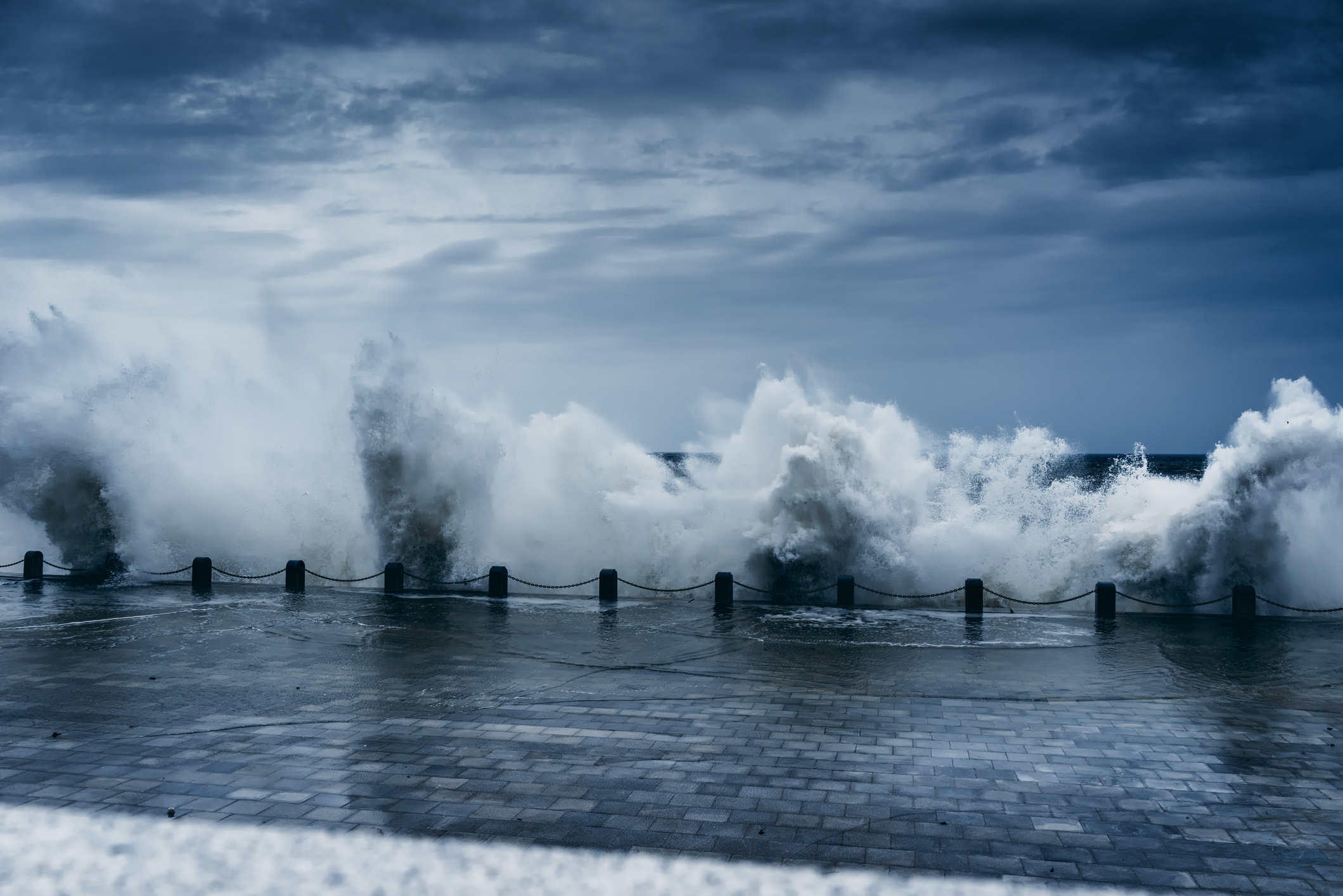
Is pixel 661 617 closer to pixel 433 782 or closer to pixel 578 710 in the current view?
pixel 578 710

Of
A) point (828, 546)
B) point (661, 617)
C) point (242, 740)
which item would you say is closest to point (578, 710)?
point (242, 740)

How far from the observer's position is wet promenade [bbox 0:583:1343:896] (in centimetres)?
540

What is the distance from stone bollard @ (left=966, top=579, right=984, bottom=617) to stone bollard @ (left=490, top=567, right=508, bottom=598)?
7650 millimetres

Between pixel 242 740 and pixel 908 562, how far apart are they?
577 inches

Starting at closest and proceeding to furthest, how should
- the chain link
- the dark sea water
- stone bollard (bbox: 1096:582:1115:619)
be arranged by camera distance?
1. the dark sea water
2. stone bollard (bbox: 1096:582:1115:619)
3. the chain link

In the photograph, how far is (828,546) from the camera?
2000cm

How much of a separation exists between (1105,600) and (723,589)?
5.89m

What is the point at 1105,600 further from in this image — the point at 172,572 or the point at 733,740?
the point at 172,572

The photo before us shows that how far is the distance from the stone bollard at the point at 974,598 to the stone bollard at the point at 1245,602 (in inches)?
144

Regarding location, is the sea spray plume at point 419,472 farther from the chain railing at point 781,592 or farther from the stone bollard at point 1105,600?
the stone bollard at point 1105,600

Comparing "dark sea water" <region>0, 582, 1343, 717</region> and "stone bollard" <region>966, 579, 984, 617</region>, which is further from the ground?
"stone bollard" <region>966, 579, 984, 617</region>

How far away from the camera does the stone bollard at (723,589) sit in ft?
52.1

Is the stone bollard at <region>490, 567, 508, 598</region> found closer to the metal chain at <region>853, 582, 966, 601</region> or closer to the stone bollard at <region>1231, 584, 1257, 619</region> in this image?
the metal chain at <region>853, 582, 966, 601</region>

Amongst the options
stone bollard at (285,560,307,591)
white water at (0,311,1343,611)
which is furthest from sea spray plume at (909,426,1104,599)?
stone bollard at (285,560,307,591)
